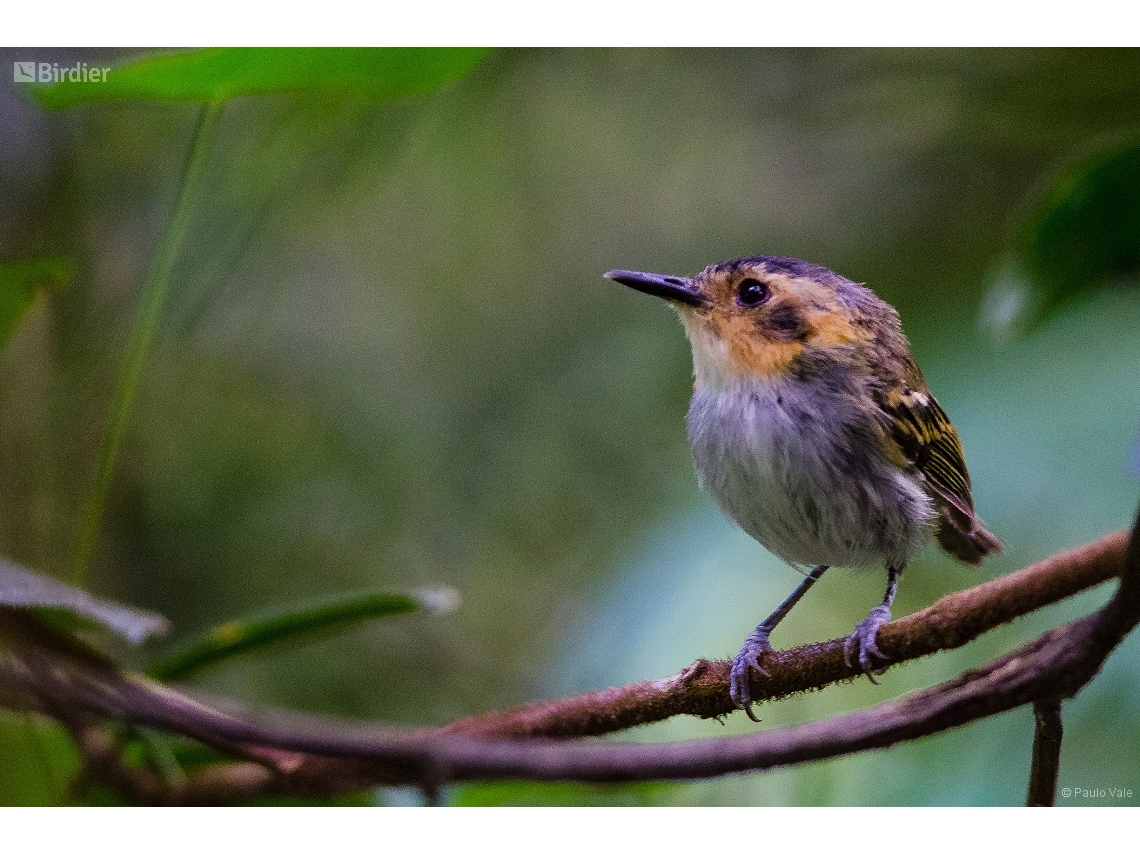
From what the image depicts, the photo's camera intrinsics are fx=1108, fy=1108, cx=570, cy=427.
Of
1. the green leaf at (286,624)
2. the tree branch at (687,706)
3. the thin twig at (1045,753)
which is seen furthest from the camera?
the green leaf at (286,624)

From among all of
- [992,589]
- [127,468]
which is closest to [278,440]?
[127,468]

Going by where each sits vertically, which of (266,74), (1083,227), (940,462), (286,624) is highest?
(266,74)

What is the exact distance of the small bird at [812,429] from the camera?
1468mm

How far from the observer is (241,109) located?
198 cm

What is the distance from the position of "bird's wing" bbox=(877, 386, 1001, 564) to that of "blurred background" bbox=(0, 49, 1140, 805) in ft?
0.23

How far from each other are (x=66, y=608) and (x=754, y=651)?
2.79 feet

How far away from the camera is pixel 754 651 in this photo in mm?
1475

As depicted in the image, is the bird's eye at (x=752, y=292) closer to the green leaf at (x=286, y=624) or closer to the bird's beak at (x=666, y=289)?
the bird's beak at (x=666, y=289)

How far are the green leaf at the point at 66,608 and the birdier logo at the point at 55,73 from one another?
2.36 feet

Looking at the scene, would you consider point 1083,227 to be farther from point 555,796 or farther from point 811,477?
point 555,796

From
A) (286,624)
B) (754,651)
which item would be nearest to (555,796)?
(754,651)

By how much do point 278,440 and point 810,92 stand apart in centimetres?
120

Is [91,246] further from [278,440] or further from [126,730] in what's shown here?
[126,730]

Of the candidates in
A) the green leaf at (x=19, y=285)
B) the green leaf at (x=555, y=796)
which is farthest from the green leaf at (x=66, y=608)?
the green leaf at (x=555, y=796)
